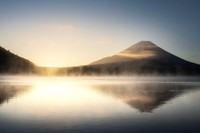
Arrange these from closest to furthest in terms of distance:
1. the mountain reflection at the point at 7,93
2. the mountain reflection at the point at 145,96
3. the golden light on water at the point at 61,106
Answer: the golden light on water at the point at 61,106 → the mountain reflection at the point at 145,96 → the mountain reflection at the point at 7,93

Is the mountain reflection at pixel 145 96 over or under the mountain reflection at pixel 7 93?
under

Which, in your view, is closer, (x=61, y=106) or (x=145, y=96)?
(x=61, y=106)

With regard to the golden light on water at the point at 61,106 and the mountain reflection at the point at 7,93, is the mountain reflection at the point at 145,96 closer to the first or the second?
the golden light on water at the point at 61,106

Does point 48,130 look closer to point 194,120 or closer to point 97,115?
point 97,115

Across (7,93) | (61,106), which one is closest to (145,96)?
(61,106)

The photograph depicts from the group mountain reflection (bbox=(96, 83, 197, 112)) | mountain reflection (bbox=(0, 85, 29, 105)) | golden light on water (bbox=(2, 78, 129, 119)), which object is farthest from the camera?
mountain reflection (bbox=(0, 85, 29, 105))

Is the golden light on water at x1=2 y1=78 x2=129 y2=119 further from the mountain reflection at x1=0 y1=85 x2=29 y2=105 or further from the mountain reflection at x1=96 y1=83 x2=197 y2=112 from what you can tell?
the mountain reflection at x1=96 y1=83 x2=197 y2=112

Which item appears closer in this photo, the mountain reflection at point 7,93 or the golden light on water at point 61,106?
the golden light on water at point 61,106

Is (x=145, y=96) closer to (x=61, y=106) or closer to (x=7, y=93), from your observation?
(x=61, y=106)

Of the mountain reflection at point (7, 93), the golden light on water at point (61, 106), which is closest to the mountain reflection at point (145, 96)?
the golden light on water at point (61, 106)

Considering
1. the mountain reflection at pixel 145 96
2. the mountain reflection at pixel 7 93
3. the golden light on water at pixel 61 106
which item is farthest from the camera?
the mountain reflection at pixel 7 93

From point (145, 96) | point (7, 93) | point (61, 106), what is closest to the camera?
point (61, 106)

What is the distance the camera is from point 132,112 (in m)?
36.5

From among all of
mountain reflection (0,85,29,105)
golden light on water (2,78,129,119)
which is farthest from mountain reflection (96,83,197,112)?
mountain reflection (0,85,29,105)
